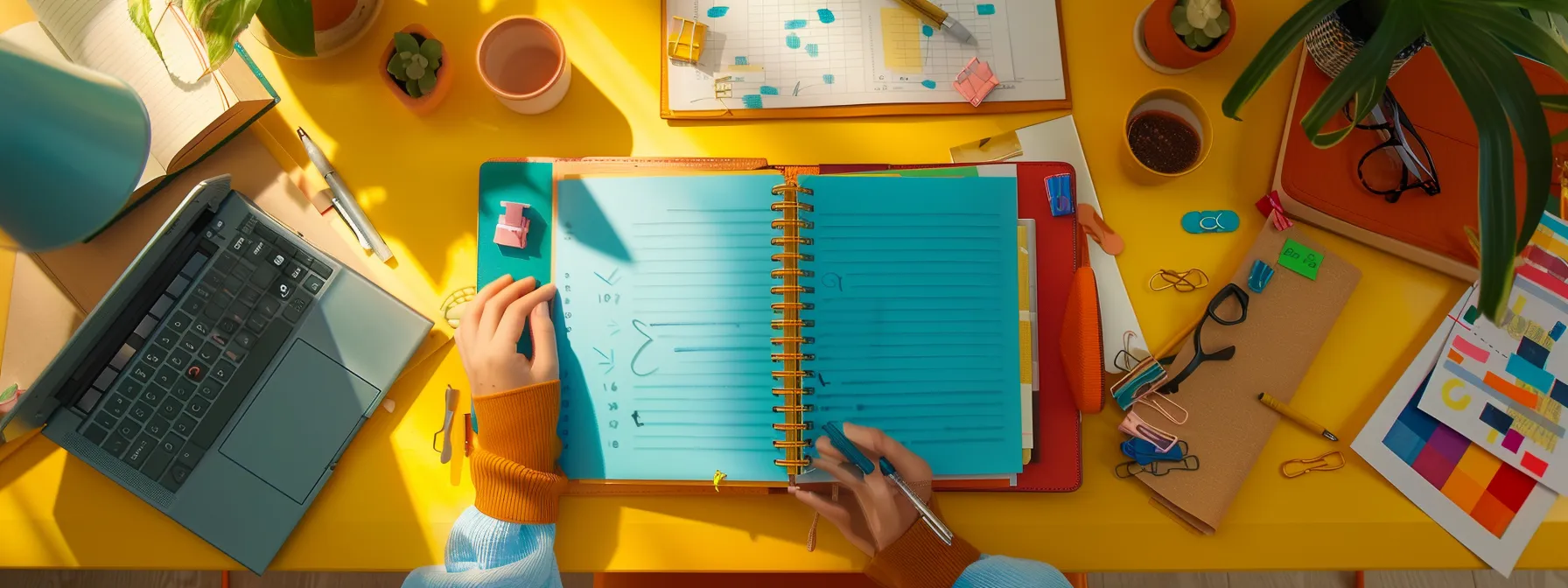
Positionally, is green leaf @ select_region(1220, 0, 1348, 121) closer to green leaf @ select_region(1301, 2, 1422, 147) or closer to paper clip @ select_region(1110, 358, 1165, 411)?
green leaf @ select_region(1301, 2, 1422, 147)

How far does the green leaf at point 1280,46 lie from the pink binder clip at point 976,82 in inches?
11.3

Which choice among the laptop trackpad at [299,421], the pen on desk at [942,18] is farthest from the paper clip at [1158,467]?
the laptop trackpad at [299,421]

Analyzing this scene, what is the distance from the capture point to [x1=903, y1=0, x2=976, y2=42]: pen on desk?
3.05 ft

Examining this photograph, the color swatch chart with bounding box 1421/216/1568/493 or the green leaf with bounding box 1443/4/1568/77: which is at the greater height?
the green leaf with bounding box 1443/4/1568/77

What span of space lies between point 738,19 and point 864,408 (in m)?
0.51

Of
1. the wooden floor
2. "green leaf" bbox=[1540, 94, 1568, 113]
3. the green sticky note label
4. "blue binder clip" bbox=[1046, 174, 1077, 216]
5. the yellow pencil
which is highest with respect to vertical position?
"green leaf" bbox=[1540, 94, 1568, 113]

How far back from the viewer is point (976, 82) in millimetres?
928

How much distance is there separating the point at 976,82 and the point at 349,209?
2.56 feet

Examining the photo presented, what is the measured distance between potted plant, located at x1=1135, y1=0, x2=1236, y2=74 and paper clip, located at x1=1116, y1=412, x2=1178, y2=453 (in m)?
0.43

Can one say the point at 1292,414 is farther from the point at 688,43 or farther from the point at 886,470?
the point at 688,43

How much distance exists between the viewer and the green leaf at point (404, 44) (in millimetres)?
893

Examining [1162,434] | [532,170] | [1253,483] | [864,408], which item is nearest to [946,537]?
[864,408]

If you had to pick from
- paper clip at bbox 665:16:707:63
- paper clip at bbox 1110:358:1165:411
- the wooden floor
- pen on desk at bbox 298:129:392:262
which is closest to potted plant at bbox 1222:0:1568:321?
paper clip at bbox 1110:358:1165:411

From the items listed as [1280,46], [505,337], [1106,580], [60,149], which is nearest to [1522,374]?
[1280,46]
